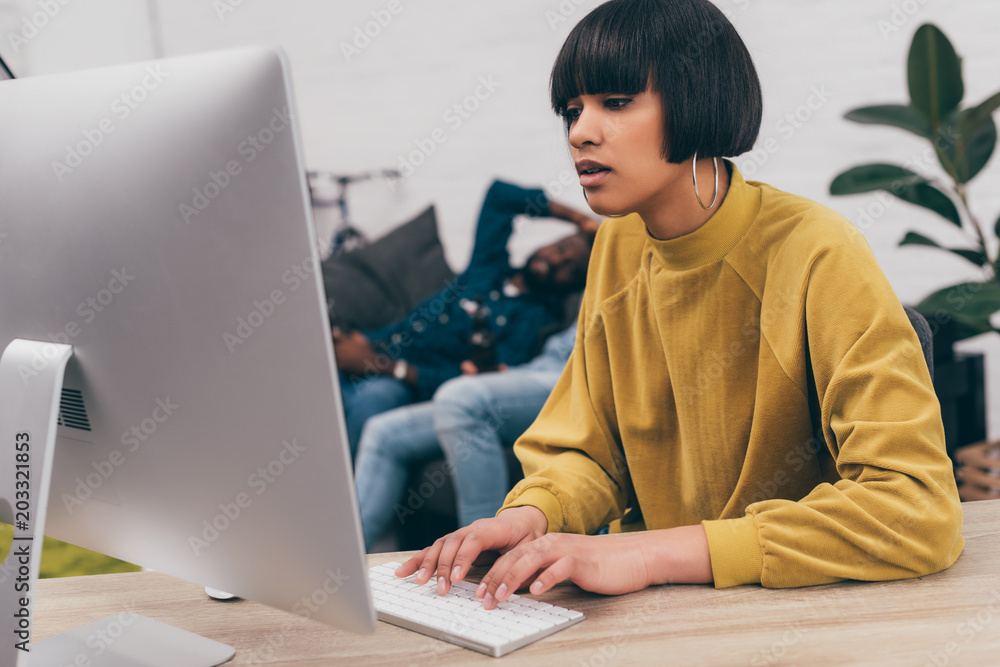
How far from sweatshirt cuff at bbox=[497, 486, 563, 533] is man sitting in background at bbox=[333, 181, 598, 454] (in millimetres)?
1734

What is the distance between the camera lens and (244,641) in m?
0.67

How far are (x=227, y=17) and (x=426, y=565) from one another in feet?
11.0

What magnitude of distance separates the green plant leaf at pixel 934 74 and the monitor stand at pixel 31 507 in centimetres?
224

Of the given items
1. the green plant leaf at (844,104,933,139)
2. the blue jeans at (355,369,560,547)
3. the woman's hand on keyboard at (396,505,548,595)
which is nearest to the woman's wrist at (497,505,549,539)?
the woman's hand on keyboard at (396,505,548,595)

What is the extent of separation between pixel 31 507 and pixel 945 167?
7.81ft

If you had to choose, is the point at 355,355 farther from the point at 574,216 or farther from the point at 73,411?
the point at 73,411

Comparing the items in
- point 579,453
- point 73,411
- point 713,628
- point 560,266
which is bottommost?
point 713,628

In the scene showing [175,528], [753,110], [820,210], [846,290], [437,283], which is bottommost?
[175,528]

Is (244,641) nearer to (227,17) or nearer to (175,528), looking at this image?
(175,528)

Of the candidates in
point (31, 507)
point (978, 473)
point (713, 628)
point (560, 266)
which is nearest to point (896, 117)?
point (978, 473)

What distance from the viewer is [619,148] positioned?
0.88 m

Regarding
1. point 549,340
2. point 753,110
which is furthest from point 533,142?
point 753,110

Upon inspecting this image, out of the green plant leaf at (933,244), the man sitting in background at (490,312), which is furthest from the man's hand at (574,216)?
Result: the green plant leaf at (933,244)

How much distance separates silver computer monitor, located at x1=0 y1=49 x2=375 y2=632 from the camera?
48 centimetres
